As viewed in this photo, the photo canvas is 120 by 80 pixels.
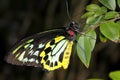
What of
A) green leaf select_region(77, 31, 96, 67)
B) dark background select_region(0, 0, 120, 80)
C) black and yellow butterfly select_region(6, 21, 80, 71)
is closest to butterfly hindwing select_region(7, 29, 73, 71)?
black and yellow butterfly select_region(6, 21, 80, 71)

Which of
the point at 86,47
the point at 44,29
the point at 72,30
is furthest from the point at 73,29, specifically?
the point at 44,29

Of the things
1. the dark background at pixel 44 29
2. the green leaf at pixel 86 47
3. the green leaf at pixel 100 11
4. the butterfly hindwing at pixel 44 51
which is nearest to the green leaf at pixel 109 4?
the green leaf at pixel 100 11

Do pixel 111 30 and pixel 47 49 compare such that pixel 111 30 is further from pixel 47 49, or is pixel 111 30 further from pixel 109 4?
pixel 47 49

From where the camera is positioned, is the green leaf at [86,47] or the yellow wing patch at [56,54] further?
the yellow wing patch at [56,54]

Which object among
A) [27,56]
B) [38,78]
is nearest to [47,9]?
[38,78]

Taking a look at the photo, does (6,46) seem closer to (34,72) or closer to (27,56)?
(34,72)

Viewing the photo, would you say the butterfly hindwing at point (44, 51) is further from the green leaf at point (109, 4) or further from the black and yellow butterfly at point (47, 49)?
the green leaf at point (109, 4)

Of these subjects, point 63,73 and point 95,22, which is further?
point 63,73
